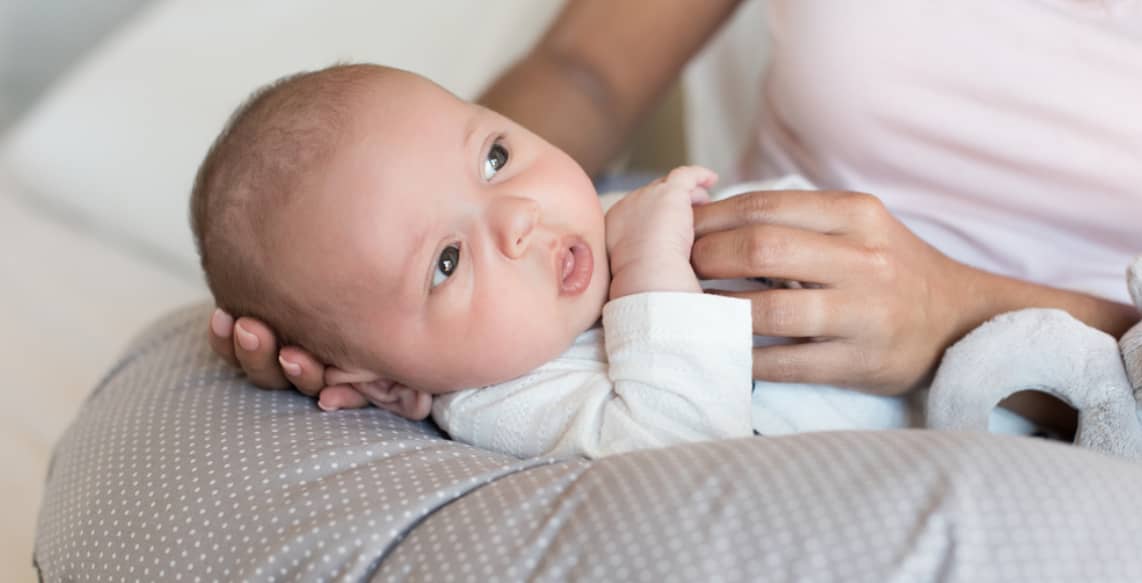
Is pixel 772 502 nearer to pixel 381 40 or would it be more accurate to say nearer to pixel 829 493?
pixel 829 493

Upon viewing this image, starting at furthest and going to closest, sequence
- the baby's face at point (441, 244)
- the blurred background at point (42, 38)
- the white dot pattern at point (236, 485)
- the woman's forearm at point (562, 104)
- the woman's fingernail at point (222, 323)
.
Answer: the blurred background at point (42, 38)
the woman's forearm at point (562, 104)
the woman's fingernail at point (222, 323)
the baby's face at point (441, 244)
the white dot pattern at point (236, 485)

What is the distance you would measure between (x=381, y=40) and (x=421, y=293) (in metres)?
1.05

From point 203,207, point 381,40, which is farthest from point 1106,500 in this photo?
point 381,40

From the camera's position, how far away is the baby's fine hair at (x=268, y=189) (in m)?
0.90

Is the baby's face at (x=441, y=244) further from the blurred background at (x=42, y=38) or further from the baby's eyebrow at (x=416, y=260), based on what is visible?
the blurred background at (x=42, y=38)

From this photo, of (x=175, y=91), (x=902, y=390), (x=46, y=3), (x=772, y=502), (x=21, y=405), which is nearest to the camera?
(x=772, y=502)

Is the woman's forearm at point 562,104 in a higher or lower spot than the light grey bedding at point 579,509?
higher

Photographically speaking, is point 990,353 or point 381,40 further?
point 381,40

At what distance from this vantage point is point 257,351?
965 millimetres

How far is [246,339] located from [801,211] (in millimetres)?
508

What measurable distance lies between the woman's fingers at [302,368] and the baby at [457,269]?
1 centimetres

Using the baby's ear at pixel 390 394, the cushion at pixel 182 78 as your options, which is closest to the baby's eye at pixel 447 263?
the baby's ear at pixel 390 394

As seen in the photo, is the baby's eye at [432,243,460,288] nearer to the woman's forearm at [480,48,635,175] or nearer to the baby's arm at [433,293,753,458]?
the baby's arm at [433,293,753,458]

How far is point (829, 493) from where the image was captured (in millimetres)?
671
